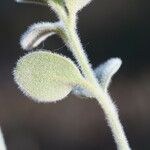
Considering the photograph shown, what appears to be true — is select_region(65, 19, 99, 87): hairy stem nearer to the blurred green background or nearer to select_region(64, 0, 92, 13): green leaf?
select_region(64, 0, 92, 13): green leaf

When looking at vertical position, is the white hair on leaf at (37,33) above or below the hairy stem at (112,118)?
above

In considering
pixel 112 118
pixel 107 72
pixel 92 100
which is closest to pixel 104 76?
pixel 107 72

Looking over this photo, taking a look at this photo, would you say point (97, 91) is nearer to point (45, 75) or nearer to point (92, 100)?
point (45, 75)

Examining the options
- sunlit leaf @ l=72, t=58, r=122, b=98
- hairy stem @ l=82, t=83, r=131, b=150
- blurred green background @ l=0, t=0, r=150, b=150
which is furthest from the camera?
blurred green background @ l=0, t=0, r=150, b=150

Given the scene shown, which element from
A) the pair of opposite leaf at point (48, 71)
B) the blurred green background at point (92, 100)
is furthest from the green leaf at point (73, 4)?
the blurred green background at point (92, 100)

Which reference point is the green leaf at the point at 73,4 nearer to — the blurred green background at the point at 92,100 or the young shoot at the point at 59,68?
the young shoot at the point at 59,68

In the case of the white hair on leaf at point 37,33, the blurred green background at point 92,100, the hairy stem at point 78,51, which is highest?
the blurred green background at point 92,100

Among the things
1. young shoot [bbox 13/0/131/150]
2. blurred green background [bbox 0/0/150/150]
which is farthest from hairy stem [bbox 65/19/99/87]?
blurred green background [bbox 0/0/150/150]
